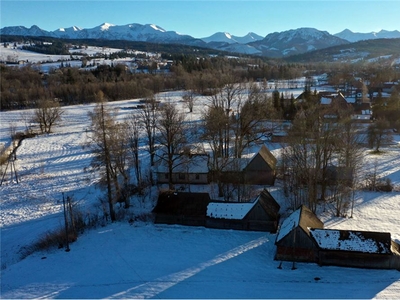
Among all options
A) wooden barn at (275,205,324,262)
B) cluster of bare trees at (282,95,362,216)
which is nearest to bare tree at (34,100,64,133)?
cluster of bare trees at (282,95,362,216)

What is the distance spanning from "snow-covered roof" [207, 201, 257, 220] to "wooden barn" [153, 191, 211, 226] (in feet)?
1.50

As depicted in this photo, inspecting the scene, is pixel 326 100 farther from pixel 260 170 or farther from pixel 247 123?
pixel 260 170

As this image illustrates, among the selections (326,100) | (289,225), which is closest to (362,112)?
(326,100)

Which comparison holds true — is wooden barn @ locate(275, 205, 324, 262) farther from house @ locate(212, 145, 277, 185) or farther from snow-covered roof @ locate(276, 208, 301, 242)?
house @ locate(212, 145, 277, 185)

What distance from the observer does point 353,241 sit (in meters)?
17.2

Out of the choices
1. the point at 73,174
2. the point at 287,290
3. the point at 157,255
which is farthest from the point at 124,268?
the point at 73,174

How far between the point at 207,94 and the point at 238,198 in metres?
55.7

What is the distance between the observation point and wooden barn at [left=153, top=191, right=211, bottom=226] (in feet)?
70.7

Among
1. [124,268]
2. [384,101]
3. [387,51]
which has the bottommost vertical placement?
[124,268]

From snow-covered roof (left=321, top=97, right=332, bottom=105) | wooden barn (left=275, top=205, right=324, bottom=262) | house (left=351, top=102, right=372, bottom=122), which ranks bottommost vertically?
wooden barn (left=275, top=205, right=324, bottom=262)

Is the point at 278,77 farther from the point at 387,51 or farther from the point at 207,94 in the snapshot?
the point at 387,51

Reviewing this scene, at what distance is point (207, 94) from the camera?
254 feet

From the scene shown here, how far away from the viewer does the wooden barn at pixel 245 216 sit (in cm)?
2047

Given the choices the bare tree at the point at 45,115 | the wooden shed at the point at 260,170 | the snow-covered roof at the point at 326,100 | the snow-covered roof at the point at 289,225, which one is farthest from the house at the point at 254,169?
the bare tree at the point at 45,115
